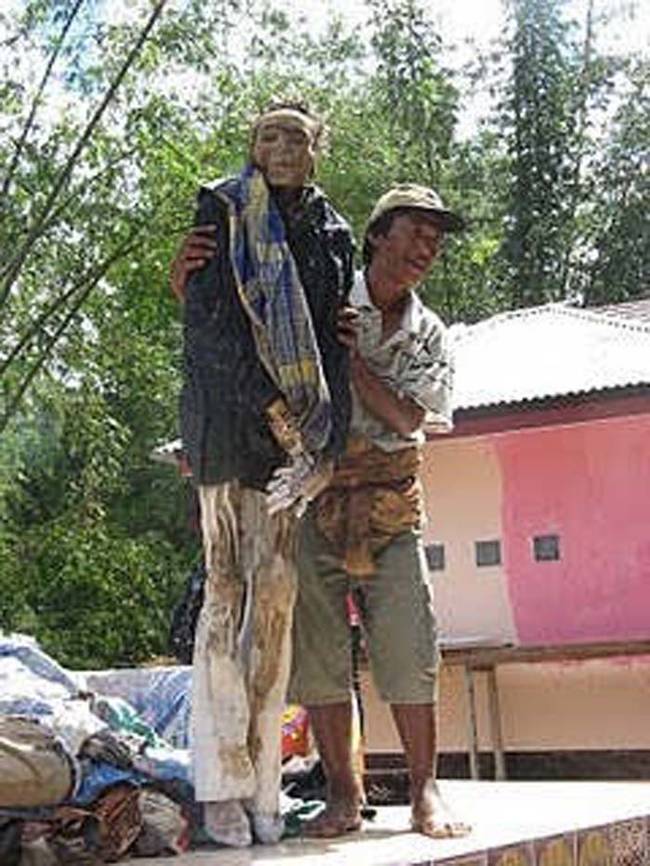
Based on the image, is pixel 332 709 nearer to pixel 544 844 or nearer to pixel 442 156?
pixel 544 844

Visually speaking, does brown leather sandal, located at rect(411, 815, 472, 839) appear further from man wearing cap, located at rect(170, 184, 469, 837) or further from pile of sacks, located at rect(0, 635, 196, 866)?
pile of sacks, located at rect(0, 635, 196, 866)

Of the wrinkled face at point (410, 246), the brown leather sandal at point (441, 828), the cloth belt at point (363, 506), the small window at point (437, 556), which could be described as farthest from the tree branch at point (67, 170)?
the brown leather sandal at point (441, 828)

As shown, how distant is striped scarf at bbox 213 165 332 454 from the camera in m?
3.25

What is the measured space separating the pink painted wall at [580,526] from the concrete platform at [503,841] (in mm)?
6425

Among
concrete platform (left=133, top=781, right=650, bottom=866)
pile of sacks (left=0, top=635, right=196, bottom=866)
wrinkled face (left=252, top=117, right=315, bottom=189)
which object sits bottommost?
concrete platform (left=133, top=781, right=650, bottom=866)

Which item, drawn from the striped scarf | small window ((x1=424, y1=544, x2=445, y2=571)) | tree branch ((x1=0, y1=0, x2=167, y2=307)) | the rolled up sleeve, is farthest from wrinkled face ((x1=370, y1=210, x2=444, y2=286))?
small window ((x1=424, y1=544, x2=445, y2=571))

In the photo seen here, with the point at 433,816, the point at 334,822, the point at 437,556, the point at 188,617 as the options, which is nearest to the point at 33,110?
the point at 437,556

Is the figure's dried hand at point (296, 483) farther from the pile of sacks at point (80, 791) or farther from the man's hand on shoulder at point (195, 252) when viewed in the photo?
the pile of sacks at point (80, 791)

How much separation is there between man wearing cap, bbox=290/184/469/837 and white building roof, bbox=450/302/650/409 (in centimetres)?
598

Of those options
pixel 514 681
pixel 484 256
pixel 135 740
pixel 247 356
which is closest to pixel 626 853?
pixel 135 740

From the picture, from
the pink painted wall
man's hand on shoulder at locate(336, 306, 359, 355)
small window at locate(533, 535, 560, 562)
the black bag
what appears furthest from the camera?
small window at locate(533, 535, 560, 562)

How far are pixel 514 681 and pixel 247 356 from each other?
7.86 meters

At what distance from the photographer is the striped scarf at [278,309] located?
3248mm

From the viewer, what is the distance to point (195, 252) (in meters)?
3.36
